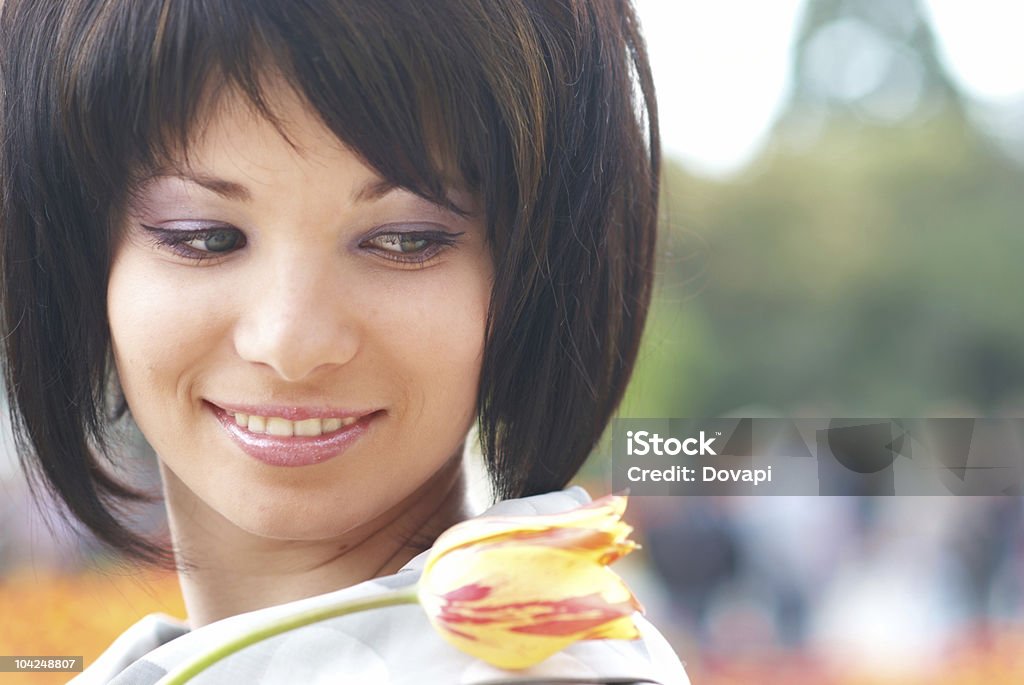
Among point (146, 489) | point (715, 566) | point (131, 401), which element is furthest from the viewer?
point (715, 566)

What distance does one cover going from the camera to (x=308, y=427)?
820mm

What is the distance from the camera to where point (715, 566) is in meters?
3.31

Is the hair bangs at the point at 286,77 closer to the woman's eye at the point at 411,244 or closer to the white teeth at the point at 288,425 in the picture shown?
the woman's eye at the point at 411,244

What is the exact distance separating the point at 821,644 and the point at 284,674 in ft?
8.18

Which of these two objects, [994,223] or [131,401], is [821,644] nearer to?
[131,401]

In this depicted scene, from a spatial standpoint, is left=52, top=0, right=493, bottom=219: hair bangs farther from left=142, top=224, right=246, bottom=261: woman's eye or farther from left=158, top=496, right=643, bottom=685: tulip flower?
left=158, top=496, right=643, bottom=685: tulip flower

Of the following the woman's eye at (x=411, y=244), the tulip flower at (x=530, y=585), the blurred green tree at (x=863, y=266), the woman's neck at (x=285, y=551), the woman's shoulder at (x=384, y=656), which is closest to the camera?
the tulip flower at (x=530, y=585)

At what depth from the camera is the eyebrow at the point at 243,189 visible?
771 mm

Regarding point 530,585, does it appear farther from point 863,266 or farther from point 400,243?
point 863,266

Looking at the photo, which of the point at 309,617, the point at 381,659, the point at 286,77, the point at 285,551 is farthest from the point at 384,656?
the point at 286,77

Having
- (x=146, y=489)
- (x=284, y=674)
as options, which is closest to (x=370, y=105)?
(x=284, y=674)

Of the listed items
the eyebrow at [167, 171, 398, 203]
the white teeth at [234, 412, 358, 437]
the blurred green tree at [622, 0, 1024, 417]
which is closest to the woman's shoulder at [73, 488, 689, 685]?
the white teeth at [234, 412, 358, 437]

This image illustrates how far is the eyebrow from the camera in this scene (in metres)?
0.77

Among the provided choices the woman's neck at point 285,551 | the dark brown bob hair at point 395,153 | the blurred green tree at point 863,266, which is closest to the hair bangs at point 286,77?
the dark brown bob hair at point 395,153
